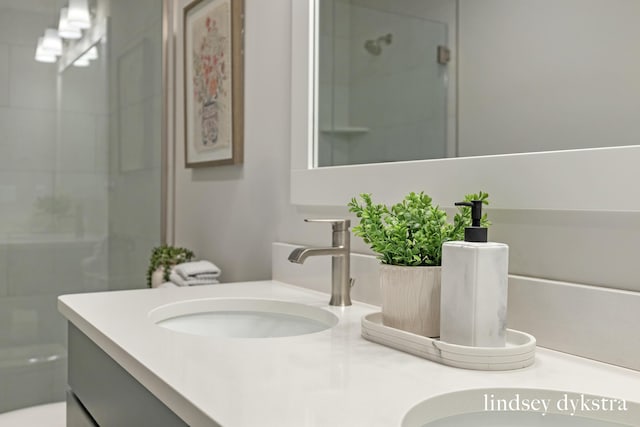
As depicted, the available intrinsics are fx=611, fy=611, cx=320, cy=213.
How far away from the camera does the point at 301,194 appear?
144cm

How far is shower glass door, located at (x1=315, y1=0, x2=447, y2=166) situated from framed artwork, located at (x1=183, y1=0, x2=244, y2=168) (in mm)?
442

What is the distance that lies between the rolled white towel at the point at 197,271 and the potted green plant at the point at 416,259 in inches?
36.2

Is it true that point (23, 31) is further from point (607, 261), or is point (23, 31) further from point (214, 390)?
point (607, 261)

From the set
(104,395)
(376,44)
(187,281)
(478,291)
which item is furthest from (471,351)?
(187,281)

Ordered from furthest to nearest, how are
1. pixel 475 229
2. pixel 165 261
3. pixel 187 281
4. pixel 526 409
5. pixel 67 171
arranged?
1. pixel 67 171
2. pixel 165 261
3. pixel 187 281
4. pixel 475 229
5. pixel 526 409

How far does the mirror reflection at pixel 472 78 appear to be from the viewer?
819 mm

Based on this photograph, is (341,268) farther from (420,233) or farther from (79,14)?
→ (79,14)

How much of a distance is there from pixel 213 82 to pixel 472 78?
1118 mm

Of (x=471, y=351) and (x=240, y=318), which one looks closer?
(x=471, y=351)

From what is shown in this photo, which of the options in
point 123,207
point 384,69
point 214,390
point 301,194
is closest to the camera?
point 214,390

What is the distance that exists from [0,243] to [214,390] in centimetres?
177

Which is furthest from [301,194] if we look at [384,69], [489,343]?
[489,343]

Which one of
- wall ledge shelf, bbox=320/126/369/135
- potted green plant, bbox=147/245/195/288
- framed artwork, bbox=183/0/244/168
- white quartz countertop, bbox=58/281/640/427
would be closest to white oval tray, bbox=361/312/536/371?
white quartz countertop, bbox=58/281/640/427

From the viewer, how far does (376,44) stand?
126 centimetres
